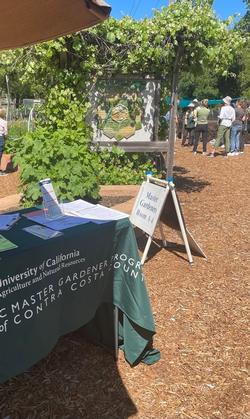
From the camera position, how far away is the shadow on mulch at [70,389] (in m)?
2.73

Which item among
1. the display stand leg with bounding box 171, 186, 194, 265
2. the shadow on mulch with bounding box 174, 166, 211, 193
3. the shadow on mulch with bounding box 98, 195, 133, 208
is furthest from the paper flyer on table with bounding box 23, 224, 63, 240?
the shadow on mulch with bounding box 174, 166, 211, 193

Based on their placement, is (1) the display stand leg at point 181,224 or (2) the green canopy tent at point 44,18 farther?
(1) the display stand leg at point 181,224

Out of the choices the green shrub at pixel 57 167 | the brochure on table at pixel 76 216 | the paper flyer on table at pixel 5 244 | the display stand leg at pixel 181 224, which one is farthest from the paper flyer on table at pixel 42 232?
the green shrub at pixel 57 167

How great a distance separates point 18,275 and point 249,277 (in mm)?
3021

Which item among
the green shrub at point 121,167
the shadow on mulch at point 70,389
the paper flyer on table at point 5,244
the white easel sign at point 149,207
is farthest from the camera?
the green shrub at point 121,167

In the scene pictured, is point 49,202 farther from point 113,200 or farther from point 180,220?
point 113,200

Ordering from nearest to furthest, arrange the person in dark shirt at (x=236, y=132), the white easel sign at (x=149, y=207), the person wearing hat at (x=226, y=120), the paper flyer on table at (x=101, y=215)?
1. the paper flyer on table at (x=101, y=215)
2. the white easel sign at (x=149, y=207)
3. the person wearing hat at (x=226, y=120)
4. the person in dark shirt at (x=236, y=132)

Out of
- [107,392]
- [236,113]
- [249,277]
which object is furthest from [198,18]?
[236,113]

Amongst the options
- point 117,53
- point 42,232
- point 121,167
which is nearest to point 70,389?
point 42,232

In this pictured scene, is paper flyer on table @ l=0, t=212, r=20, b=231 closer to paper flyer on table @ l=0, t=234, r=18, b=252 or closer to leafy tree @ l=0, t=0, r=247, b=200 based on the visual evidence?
paper flyer on table @ l=0, t=234, r=18, b=252

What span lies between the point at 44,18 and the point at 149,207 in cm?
278

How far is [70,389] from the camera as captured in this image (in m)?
2.91

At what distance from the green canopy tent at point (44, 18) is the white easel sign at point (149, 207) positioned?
2.29 m

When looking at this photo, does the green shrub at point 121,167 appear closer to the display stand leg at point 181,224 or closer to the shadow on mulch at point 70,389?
the display stand leg at point 181,224
